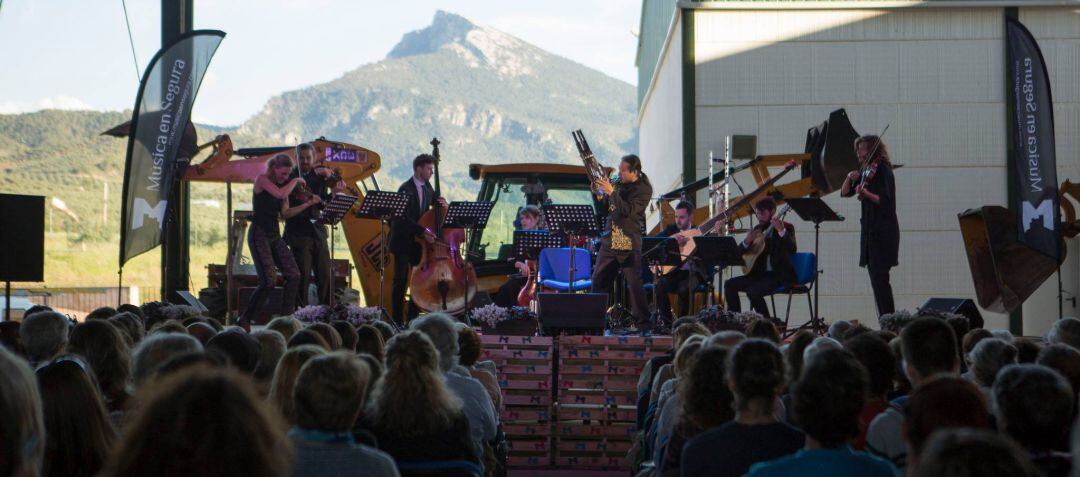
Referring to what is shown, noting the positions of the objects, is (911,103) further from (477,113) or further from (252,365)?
(477,113)

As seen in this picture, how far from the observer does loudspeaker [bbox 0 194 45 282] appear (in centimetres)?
1133

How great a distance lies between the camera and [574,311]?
33.3ft

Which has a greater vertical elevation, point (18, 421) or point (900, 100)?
point (900, 100)

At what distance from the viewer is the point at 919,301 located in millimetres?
17016

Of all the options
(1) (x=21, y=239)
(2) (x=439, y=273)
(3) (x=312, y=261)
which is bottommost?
(2) (x=439, y=273)

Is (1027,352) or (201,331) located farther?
(201,331)

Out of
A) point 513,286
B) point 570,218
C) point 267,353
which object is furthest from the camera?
point 513,286

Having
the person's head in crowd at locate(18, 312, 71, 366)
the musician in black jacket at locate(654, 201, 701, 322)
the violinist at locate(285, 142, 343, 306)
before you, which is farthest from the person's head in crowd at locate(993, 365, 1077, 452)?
the musician in black jacket at locate(654, 201, 701, 322)

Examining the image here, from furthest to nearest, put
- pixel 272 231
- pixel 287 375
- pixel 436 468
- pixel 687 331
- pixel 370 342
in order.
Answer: pixel 272 231, pixel 687 331, pixel 370 342, pixel 436 468, pixel 287 375

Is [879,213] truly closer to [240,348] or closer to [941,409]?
[240,348]

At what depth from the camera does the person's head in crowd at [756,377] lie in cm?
370

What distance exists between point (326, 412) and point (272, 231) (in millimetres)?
8751

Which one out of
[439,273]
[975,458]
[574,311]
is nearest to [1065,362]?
[975,458]

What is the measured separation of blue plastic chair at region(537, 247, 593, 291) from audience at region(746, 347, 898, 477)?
962 cm
